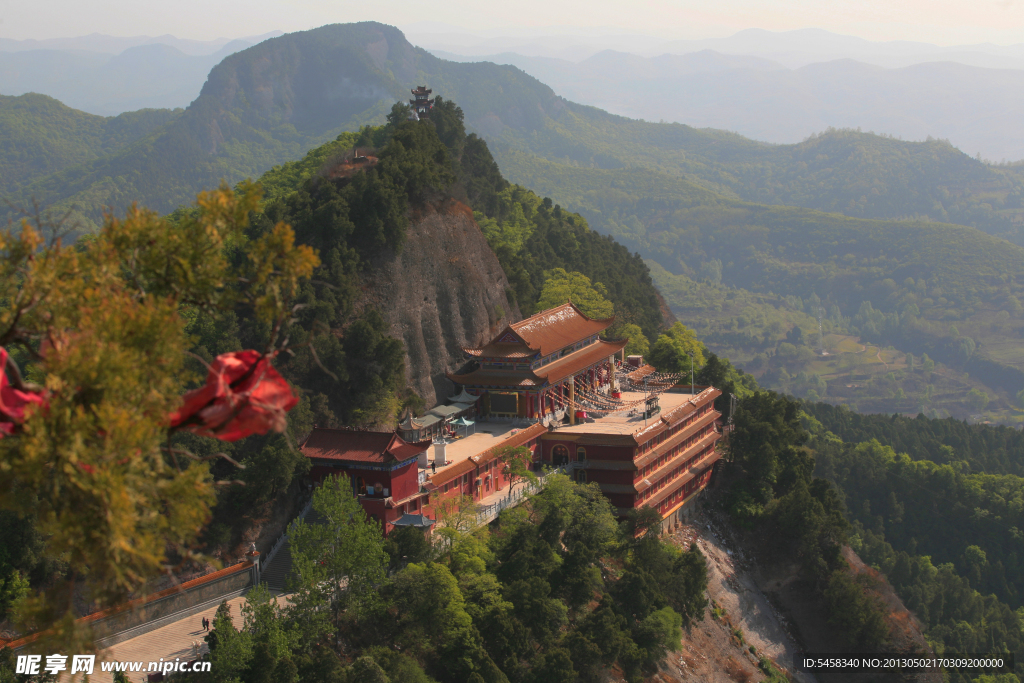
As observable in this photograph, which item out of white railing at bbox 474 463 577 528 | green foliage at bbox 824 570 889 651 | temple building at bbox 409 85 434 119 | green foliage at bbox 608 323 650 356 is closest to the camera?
white railing at bbox 474 463 577 528

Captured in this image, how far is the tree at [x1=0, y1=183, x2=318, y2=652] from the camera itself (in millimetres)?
9156

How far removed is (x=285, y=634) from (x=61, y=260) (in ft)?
86.1

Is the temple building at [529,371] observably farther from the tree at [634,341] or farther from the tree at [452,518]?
the tree at [634,341]

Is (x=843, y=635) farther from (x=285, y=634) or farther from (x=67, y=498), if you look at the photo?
(x=67, y=498)

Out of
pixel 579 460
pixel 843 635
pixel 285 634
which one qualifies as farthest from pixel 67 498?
pixel 843 635

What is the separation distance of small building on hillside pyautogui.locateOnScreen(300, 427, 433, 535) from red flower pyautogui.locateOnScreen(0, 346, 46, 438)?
33.6m

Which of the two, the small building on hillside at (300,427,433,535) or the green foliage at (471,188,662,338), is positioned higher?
the small building on hillside at (300,427,433,535)

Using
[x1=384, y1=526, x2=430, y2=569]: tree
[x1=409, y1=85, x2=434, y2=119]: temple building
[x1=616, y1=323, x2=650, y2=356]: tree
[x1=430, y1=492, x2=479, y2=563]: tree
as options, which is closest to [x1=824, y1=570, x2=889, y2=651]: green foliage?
[x1=430, y1=492, x2=479, y2=563]: tree

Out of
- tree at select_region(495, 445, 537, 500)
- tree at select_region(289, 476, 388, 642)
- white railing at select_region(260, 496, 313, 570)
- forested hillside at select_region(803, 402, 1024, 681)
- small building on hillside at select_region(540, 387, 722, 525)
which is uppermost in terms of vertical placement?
tree at select_region(289, 476, 388, 642)

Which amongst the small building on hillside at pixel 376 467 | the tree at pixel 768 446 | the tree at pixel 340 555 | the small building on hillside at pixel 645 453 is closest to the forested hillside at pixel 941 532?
the tree at pixel 768 446

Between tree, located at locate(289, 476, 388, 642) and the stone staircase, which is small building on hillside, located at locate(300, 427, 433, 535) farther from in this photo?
tree, located at locate(289, 476, 388, 642)

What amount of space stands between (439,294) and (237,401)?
5601 centimetres

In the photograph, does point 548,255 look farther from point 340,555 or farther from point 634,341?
point 340,555

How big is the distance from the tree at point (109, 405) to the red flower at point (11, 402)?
0.05 feet
